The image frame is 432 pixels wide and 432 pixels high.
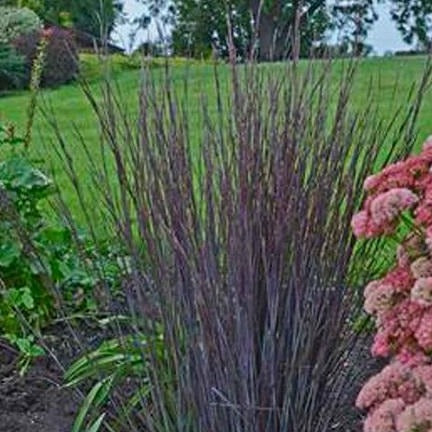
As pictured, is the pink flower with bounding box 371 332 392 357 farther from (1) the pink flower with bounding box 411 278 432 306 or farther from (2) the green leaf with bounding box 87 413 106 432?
(2) the green leaf with bounding box 87 413 106 432

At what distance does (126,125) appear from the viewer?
2547 millimetres

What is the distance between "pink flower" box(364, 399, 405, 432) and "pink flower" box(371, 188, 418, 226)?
363mm

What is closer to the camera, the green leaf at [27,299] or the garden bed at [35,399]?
the garden bed at [35,399]

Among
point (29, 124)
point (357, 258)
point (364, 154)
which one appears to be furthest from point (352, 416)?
point (29, 124)

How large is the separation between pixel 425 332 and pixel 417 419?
0.18 meters

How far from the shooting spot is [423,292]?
6.76 feet

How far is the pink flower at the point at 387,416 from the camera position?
7.03 ft

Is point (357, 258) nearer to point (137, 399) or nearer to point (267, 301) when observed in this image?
point (267, 301)

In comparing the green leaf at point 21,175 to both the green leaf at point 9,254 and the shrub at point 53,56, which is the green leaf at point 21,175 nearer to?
the green leaf at point 9,254

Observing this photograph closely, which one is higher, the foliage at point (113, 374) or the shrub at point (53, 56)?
the foliage at point (113, 374)

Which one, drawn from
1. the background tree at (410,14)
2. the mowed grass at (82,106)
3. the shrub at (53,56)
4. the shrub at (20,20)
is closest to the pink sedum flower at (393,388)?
the mowed grass at (82,106)

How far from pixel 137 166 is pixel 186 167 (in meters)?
0.11

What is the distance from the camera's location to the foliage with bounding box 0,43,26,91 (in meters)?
11.4

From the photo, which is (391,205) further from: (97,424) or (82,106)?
(82,106)
